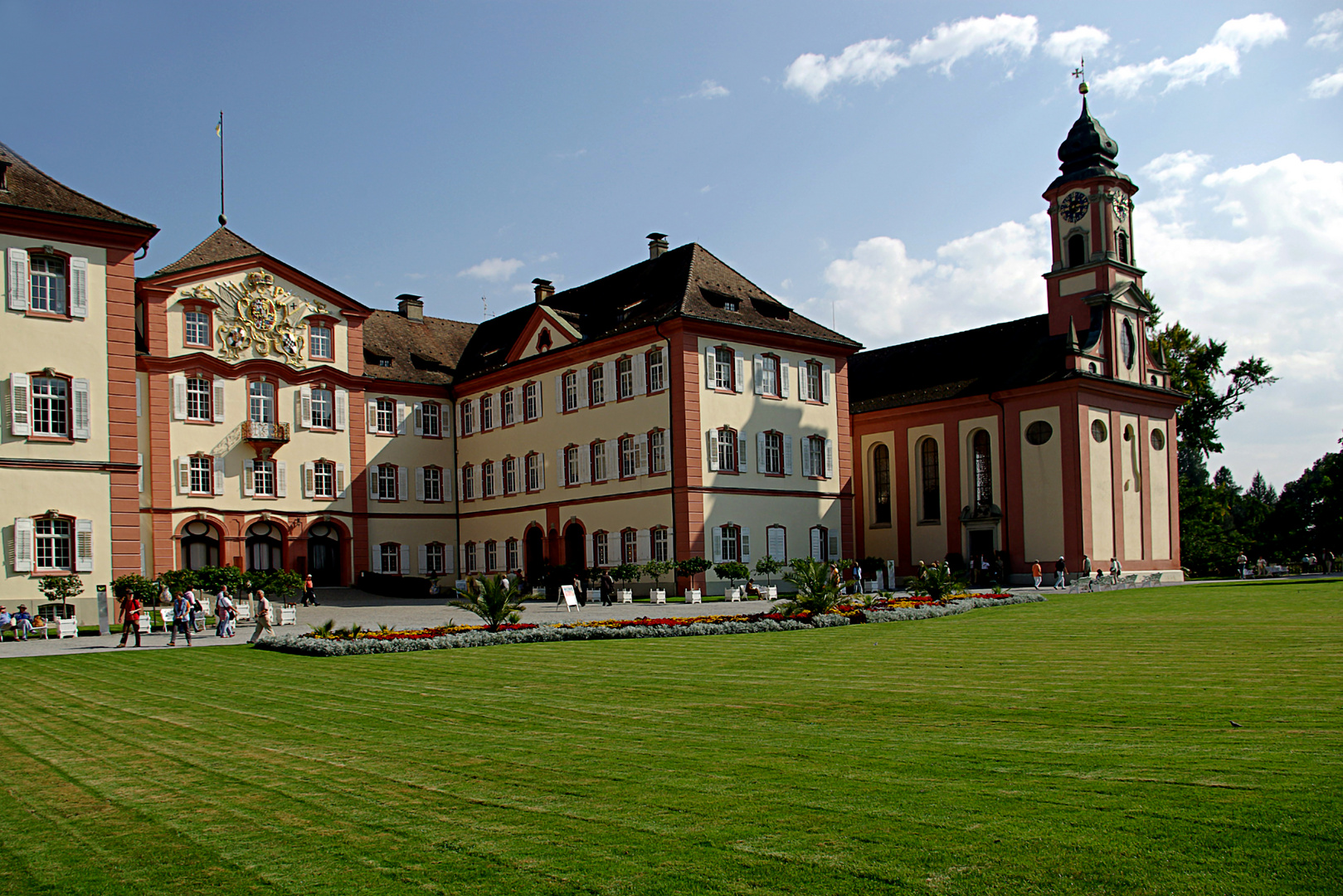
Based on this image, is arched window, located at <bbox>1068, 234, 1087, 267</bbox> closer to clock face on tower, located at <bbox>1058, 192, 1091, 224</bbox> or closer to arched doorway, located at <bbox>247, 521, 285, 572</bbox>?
clock face on tower, located at <bbox>1058, 192, 1091, 224</bbox>

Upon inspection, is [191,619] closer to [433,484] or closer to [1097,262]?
[433,484]

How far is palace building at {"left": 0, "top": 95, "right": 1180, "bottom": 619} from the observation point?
45.2m

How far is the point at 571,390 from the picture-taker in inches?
1956

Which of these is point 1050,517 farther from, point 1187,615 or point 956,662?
point 956,662

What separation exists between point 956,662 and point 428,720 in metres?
7.40

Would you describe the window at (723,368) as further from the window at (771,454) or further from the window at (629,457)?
the window at (629,457)

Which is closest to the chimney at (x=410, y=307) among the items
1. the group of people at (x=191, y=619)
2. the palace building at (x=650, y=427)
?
the palace building at (x=650, y=427)

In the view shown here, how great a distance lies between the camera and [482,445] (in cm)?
5509

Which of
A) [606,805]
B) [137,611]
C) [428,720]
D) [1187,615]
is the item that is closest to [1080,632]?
[1187,615]

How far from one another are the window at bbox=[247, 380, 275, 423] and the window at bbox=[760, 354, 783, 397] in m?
21.2

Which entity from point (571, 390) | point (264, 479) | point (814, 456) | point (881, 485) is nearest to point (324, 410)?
point (264, 479)

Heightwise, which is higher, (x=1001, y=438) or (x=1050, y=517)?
(x=1001, y=438)

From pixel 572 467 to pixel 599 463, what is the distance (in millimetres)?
1944

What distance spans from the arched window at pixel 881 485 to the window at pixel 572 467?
49.7 ft
